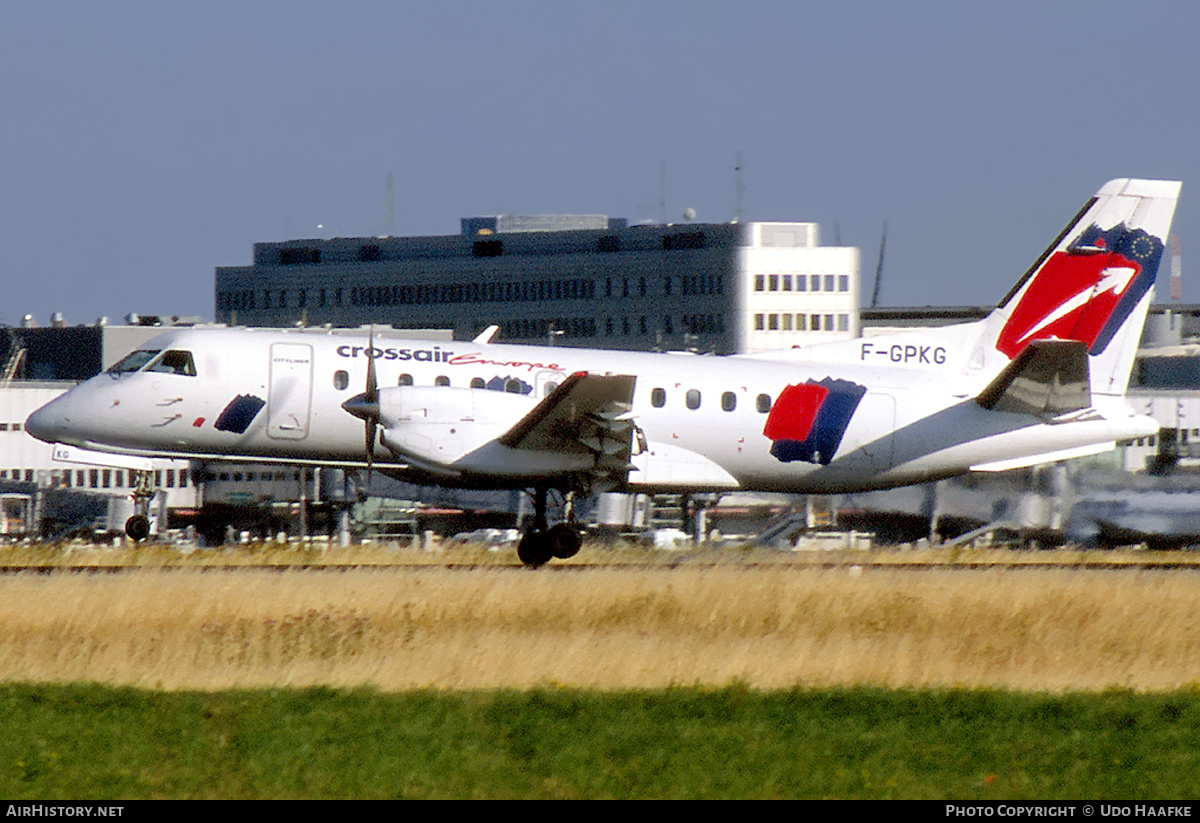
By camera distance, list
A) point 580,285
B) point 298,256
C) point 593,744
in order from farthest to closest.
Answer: point 298,256
point 580,285
point 593,744

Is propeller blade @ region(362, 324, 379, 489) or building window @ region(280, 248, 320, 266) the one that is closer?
propeller blade @ region(362, 324, 379, 489)

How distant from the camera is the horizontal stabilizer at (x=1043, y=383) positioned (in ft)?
80.6

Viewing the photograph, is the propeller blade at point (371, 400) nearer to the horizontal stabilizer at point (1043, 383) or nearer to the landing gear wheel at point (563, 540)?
the landing gear wheel at point (563, 540)

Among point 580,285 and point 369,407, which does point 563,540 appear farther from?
point 580,285

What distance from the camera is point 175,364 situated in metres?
24.9

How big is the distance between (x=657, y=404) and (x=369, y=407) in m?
4.56

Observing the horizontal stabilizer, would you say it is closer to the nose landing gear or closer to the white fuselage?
the white fuselage

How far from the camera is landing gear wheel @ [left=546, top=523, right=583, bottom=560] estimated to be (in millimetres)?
24859

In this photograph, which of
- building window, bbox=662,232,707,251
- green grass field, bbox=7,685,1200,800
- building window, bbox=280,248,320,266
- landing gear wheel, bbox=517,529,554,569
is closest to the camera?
green grass field, bbox=7,685,1200,800

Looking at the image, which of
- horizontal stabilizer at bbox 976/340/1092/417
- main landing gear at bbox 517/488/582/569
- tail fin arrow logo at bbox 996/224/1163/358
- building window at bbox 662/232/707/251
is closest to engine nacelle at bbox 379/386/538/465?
main landing gear at bbox 517/488/582/569

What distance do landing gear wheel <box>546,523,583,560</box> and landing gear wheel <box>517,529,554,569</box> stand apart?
0.20ft

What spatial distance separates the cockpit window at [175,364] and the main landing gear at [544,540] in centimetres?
572

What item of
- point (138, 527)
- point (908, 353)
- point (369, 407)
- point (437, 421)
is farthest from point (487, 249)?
point (437, 421)

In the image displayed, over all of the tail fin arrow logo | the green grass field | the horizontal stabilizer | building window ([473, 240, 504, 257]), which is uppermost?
building window ([473, 240, 504, 257])
